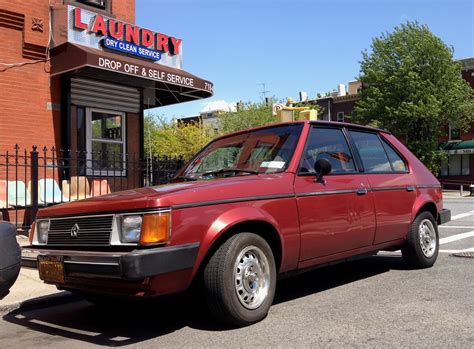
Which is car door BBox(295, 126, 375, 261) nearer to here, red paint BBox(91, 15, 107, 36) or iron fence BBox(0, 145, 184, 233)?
iron fence BBox(0, 145, 184, 233)

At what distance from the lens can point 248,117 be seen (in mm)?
43062

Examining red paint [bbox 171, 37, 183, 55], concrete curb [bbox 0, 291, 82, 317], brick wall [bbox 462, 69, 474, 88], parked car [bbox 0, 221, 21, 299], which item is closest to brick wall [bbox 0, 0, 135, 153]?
red paint [bbox 171, 37, 183, 55]

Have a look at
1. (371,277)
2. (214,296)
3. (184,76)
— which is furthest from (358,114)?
(214,296)

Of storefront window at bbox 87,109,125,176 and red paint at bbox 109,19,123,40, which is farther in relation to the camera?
storefront window at bbox 87,109,125,176

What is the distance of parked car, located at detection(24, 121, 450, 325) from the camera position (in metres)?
4.00

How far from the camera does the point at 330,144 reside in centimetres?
569

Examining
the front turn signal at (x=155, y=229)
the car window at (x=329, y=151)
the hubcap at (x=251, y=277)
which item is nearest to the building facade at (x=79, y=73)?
the car window at (x=329, y=151)

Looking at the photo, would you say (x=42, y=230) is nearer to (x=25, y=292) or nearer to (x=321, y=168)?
(x=25, y=292)

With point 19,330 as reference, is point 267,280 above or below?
above

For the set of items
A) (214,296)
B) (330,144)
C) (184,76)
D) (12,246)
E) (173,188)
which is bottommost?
(214,296)

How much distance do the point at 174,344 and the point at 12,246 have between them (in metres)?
1.49

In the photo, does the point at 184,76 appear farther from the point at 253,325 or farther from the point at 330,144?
A: the point at 253,325

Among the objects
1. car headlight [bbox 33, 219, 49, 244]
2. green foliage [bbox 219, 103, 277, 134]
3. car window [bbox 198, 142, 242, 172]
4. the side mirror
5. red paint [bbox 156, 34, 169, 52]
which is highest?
green foliage [bbox 219, 103, 277, 134]

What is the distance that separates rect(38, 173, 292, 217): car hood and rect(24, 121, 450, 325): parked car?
0.04ft
